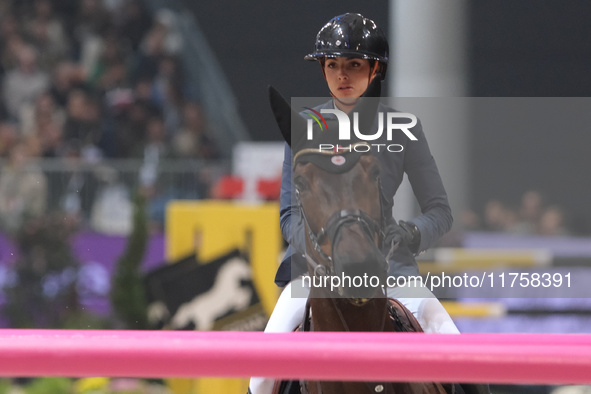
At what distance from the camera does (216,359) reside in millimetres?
1467

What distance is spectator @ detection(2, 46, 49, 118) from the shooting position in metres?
7.57

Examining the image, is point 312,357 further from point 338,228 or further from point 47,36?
point 47,36

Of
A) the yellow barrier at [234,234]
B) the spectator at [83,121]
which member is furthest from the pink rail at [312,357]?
the spectator at [83,121]

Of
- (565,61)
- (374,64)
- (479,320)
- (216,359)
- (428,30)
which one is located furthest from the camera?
(479,320)

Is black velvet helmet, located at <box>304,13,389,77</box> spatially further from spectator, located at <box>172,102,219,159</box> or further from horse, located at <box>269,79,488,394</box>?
spectator, located at <box>172,102,219,159</box>

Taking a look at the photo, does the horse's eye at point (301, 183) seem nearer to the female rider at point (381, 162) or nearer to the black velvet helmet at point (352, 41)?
the female rider at point (381, 162)

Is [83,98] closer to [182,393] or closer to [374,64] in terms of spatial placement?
[182,393]

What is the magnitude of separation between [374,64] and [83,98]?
5.75m

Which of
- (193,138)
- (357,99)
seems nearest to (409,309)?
(357,99)

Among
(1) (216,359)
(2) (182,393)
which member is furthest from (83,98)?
(1) (216,359)

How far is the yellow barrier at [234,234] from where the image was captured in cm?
423

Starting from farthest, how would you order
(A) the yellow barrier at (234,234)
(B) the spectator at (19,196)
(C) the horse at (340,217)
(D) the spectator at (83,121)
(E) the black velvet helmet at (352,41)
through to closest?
(D) the spectator at (83,121) < (B) the spectator at (19,196) < (A) the yellow barrier at (234,234) < (E) the black velvet helmet at (352,41) < (C) the horse at (340,217)

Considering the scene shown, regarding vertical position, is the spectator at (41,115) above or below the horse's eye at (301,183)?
below

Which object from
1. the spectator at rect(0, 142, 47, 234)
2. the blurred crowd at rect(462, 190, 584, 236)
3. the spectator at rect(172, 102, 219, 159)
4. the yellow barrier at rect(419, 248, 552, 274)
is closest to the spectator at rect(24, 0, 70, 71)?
the spectator at rect(172, 102, 219, 159)
